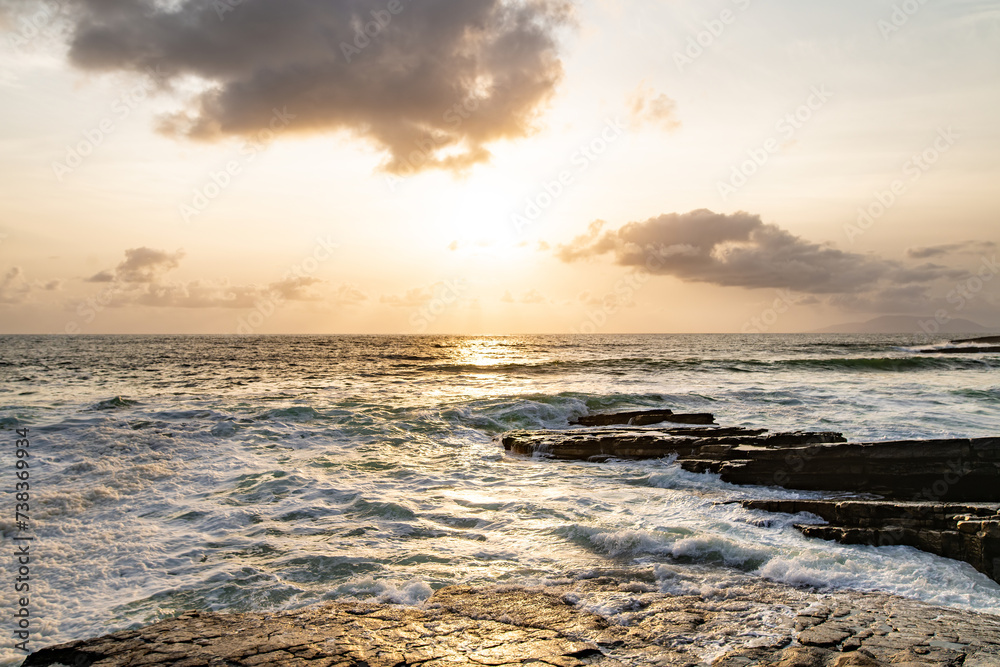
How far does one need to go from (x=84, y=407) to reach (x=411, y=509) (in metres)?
18.9

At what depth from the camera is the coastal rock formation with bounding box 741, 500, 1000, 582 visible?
7344mm

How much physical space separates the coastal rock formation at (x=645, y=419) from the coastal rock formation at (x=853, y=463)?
13.4ft

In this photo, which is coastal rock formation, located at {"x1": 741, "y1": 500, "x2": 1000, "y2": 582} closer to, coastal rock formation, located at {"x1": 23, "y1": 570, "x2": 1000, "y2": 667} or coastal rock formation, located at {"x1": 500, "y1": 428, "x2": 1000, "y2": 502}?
coastal rock formation, located at {"x1": 23, "y1": 570, "x2": 1000, "y2": 667}

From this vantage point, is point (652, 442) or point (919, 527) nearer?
point (919, 527)

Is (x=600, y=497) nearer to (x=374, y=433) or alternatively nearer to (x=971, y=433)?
(x=374, y=433)

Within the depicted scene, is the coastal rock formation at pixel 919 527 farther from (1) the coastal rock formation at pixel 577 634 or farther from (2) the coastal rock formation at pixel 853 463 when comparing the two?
(2) the coastal rock formation at pixel 853 463

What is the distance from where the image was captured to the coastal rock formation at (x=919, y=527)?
7344 mm

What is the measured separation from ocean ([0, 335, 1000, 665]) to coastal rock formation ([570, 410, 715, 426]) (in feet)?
4.27

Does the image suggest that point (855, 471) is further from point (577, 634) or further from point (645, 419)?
point (577, 634)

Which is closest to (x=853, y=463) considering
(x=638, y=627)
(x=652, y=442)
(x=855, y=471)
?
(x=855, y=471)

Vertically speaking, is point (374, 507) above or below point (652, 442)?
below

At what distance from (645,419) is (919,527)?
11179 mm

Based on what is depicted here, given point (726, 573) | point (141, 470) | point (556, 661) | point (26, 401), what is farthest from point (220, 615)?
point (26, 401)

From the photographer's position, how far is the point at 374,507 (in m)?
10.7
